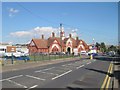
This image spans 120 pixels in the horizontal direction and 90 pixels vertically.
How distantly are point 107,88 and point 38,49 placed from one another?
8799cm

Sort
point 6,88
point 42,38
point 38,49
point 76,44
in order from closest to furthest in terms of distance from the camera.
→ point 6,88, point 38,49, point 42,38, point 76,44

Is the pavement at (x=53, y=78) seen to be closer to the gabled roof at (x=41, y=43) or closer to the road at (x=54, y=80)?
the road at (x=54, y=80)

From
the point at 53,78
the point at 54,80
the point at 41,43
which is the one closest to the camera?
the point at 54,80

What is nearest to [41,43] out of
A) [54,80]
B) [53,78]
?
[53,78]

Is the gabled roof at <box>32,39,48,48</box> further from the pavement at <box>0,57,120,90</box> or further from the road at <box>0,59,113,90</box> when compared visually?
the road at <box>0,59,113,90</box>

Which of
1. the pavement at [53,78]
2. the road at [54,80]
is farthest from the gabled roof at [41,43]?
the road at [54,80]

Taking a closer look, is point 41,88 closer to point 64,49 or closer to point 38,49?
point 38,49

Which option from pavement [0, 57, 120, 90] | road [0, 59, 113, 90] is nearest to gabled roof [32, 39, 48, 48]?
pavement [0, 57, 120, 90]

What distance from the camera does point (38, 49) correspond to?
3984 inches

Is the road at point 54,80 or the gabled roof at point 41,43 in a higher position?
the gabled roof at point 41,43

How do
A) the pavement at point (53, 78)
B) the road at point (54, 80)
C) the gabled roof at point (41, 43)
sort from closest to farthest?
the road at point (54, 80)
the pavement at point (53, 78)
the gabled roof at point (41, 43)

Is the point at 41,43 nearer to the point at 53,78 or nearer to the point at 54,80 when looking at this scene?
the point at 53,78

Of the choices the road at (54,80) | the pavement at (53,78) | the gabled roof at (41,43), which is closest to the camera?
the road at (54,80)

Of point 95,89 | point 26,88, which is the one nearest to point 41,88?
point 26,88
